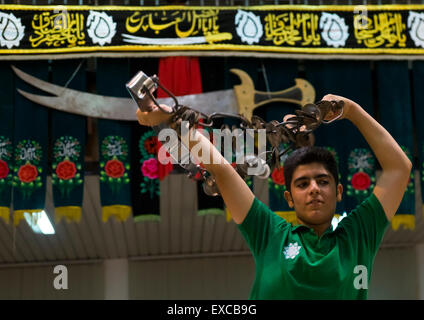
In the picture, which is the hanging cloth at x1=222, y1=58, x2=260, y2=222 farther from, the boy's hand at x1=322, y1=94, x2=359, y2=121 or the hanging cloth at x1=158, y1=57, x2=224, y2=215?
the boy's hand at x1=322, y1=94, x2=359, y2=121

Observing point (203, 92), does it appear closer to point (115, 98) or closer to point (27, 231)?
point (115, 98)

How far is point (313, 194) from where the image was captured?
7.63 feet

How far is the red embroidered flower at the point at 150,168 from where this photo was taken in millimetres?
7156

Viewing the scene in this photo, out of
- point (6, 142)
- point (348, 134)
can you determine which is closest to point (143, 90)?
point (6, 142)

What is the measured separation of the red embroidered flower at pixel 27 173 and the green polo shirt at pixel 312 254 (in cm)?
514

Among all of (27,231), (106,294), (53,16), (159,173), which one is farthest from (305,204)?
(106,294)

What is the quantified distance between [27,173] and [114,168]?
839 mm

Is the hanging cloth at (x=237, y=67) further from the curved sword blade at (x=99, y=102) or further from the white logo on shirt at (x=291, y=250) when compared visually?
the white logo on shirt at (x=291, y=250)

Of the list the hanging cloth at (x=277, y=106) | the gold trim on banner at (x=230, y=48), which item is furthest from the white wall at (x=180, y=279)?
the gold trim on banner at (x=230, y=48)

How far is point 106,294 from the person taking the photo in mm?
10008

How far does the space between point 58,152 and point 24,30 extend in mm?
1253
